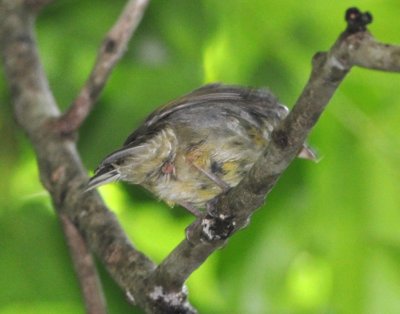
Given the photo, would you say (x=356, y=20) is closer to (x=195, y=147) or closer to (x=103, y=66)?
(x=195, y=147)

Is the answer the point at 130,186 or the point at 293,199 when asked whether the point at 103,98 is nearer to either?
the point at 130,186

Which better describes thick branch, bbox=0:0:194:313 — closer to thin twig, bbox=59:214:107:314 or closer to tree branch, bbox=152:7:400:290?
thin twig, bbox=59:214:107:314

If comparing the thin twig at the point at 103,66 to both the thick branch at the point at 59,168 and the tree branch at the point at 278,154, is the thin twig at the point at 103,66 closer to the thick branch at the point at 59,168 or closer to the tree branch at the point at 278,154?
the thick branch at the point at 59,168

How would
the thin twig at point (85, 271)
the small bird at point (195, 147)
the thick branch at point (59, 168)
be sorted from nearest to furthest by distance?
1. the thick branch at point (59, 168)
2. the small bird at point (195, 147)
3. the thin twig at point (85, 271)

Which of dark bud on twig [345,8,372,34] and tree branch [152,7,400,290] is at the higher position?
dark bud on twig [345,8,372,34]

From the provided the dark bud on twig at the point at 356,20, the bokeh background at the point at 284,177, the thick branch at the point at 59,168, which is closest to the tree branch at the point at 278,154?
the dark bud on twig at the point at 356,20

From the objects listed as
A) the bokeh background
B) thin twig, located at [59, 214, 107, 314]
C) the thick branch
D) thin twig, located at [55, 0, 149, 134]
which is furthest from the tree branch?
the bokeh background
